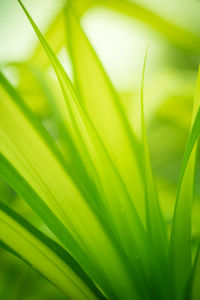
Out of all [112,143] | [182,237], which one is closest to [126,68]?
[112,143]

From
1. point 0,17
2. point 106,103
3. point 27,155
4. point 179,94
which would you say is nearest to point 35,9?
point 0,17

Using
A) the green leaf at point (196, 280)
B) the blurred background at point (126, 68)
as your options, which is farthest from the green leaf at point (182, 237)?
the blurred background at point (126, 68)

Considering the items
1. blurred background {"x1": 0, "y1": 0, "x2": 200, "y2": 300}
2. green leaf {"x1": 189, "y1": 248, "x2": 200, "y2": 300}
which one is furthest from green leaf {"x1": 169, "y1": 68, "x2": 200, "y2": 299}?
blurred background {"x1": 0, "y1": 0, "x2": 200, "y2": 300}

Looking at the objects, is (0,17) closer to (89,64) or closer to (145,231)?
(89,64)

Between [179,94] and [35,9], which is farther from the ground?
[35,9]

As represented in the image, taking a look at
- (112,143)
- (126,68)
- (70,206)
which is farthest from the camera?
(126,68)

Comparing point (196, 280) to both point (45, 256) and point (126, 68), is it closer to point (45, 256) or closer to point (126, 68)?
point (45, 256)

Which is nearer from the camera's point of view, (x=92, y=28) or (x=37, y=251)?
(x=37, y=251)
